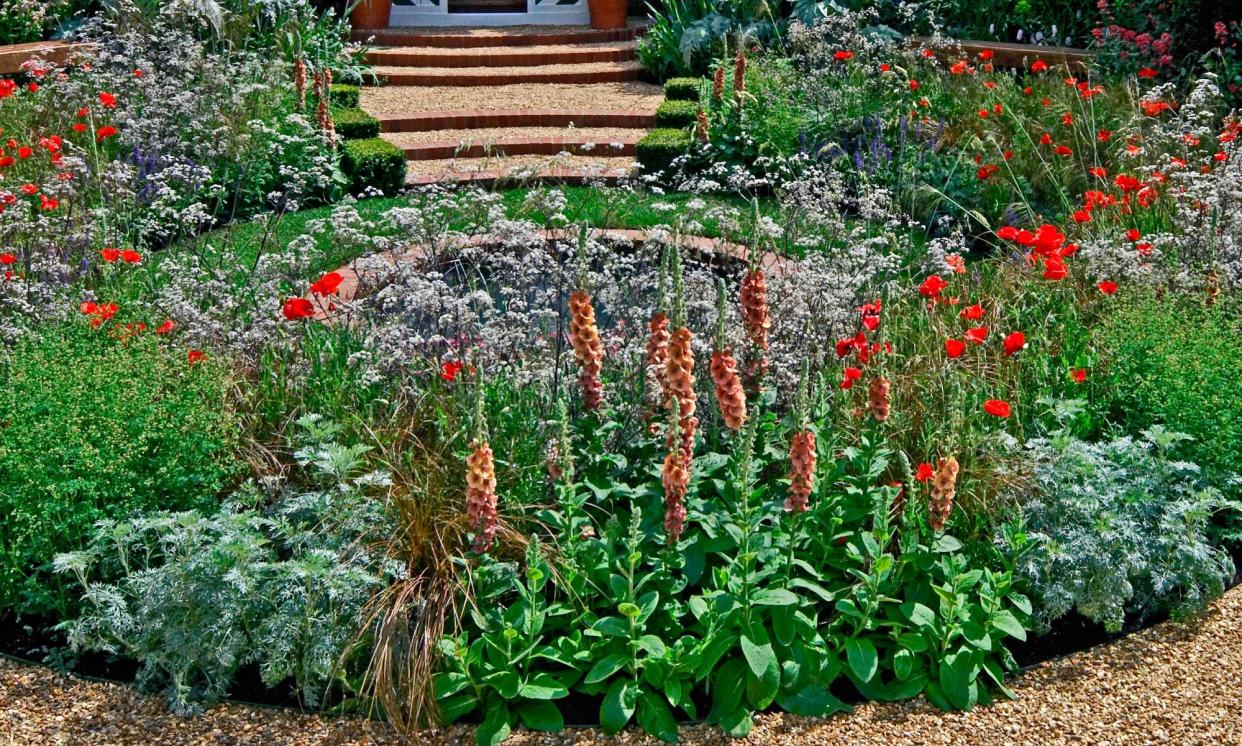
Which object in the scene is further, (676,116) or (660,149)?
(676,116)

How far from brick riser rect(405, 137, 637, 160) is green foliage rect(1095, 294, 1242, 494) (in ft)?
17.8

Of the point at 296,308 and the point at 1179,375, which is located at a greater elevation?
the point at 296,308

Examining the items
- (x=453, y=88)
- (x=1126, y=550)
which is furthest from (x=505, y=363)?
(x=453, y=88)

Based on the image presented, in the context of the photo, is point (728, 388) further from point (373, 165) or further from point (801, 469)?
point (373, 165)

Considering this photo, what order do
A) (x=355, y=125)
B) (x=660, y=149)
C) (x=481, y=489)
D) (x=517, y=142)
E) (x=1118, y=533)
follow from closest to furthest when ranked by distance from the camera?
(x=481, y=489) → (x=1118, y=533) → (x=660, y=149) → (x=355, y=125) → (x=517, y=142)

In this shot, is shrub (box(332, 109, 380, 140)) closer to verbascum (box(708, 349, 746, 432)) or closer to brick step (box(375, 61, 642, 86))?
brick step (box(375, 61, 642, 86))

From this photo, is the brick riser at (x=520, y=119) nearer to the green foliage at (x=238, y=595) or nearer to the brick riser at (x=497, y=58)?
the brick riser at (x=497, y=58)

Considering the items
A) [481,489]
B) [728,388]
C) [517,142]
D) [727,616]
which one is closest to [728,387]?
[728,388]

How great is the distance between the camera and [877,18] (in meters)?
12.0

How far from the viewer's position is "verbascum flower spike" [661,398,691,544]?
3834 millimetres

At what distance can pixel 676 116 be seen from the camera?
33.4ft

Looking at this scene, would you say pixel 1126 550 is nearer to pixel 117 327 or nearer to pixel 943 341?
pixel 943 341

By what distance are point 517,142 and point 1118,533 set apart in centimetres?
691

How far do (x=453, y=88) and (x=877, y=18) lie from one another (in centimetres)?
397
